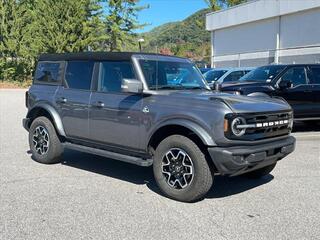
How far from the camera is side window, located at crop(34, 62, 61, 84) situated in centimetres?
768

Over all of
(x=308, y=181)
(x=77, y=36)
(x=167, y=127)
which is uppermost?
(x=77, y=36)

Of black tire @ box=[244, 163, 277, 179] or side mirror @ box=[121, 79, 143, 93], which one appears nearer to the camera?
side mirror @ box=[121, 79, 143, 93]

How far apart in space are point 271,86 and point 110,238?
25.1 ft

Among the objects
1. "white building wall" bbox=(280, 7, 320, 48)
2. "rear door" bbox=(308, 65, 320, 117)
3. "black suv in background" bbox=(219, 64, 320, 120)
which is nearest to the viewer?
"black suv in background" bbox=(219, 64, 320, 120)

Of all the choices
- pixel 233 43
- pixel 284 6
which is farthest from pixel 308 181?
pixel 233 43

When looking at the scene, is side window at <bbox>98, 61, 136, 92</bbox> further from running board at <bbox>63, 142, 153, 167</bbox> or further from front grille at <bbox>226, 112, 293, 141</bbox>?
front grille at <bbox>226, 112, 293, 141</bbox>

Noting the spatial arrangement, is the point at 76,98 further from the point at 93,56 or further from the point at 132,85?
the point at 132,85

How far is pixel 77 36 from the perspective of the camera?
3416 centimetres

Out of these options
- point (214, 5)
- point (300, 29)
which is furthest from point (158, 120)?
point (214, 5)

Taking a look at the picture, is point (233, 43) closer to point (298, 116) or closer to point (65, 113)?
point (298, 116)

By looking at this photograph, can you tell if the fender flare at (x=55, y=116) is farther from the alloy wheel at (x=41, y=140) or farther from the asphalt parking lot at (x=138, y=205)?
the asphalt parking lot at (x=138, y=205)

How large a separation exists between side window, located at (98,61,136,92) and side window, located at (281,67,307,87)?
6.02 metres

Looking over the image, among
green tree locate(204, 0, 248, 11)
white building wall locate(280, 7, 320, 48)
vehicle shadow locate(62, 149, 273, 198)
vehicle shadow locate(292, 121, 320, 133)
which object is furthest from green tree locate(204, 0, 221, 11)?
vehicle shadow locate(62, 149, 273, 198)

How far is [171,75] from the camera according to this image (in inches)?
263
